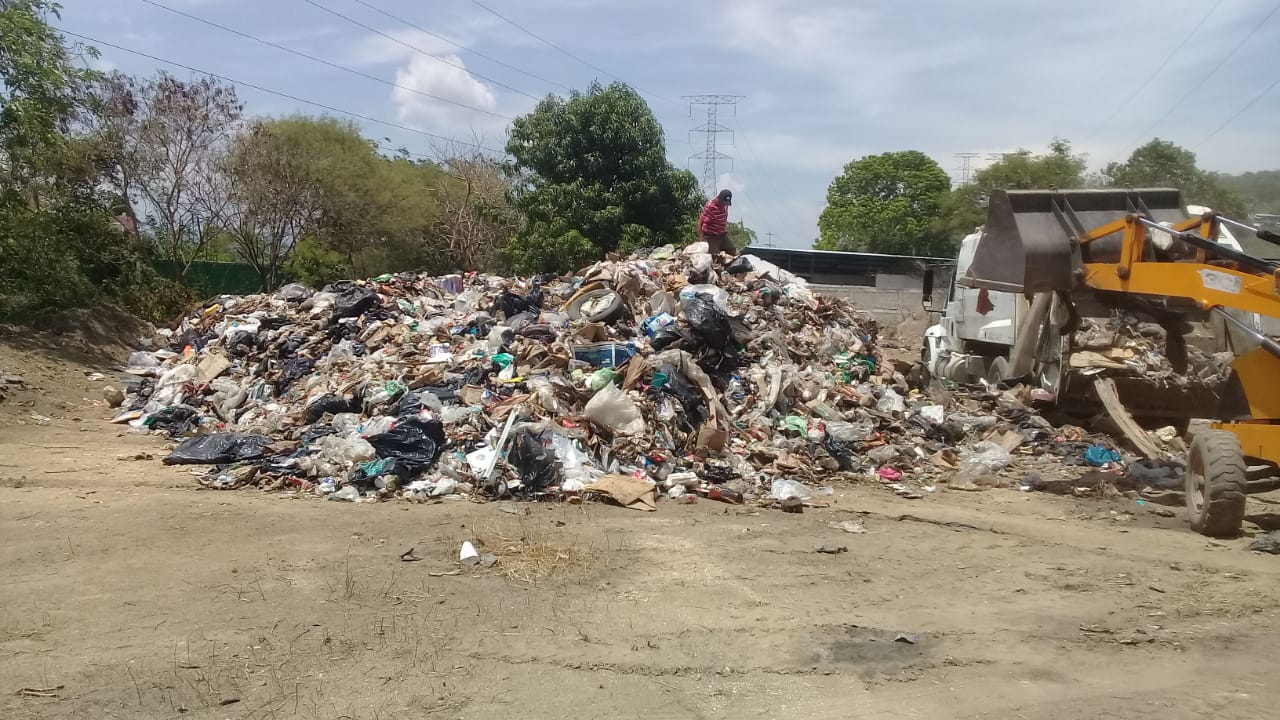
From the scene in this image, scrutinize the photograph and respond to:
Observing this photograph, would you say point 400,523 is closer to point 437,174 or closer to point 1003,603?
point 1003,603

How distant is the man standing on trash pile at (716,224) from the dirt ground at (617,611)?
6299 mm

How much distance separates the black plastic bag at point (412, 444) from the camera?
7.53 m

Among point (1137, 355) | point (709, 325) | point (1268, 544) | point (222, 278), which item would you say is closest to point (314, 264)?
point (222, 278)

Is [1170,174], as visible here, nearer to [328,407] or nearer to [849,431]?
[849,431]

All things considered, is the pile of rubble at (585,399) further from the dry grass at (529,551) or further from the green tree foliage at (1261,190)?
the green tree foliage at (1261,190)

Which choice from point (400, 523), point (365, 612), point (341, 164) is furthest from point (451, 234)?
point (365, 612)

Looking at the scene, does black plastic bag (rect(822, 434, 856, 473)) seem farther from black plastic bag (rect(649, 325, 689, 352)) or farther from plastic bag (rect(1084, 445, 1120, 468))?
plastic bag (rect(1084, 445, 1120, 468))

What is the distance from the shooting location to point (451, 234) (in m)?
28.1

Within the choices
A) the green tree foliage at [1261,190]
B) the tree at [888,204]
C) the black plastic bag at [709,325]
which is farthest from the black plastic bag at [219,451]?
the tree at [888,204]

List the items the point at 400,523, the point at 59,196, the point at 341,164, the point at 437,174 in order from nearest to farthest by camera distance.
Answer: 1. the point at 400,523
2. the point at 59,196
3. the point at 341,164
4. the point at 437,174

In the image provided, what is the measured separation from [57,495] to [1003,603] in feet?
22.8

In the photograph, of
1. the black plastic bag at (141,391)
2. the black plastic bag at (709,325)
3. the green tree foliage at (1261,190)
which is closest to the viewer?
the black plastic bag at (709,325)

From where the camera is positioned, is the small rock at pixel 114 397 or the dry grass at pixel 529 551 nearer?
the dry grass at pixel 529 551

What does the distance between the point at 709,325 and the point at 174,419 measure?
6275 millimetres
